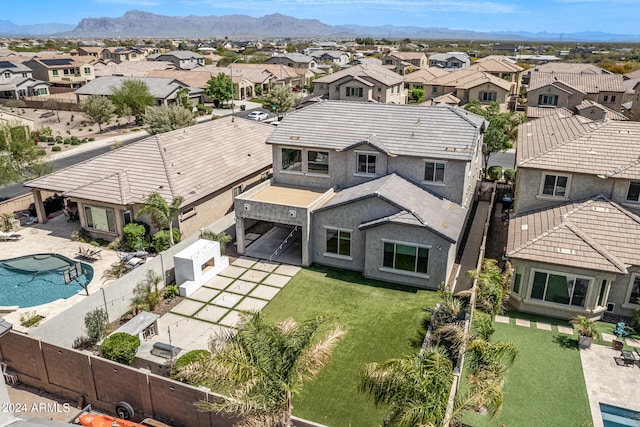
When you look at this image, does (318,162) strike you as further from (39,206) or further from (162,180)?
(39,206)

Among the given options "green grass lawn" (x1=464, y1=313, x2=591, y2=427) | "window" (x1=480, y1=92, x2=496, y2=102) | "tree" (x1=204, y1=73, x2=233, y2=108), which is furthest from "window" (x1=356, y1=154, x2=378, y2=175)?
"tree" (x1=204, y1=73, x2=233, y2=108)

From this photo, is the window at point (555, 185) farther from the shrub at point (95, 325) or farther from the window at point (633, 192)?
the shrub at point (95, 325)

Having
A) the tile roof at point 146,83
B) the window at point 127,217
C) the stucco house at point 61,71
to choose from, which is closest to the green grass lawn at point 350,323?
the window at point 127,217

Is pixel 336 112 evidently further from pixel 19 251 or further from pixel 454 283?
pixel 19 251

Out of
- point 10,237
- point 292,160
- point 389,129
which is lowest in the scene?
point 10,237

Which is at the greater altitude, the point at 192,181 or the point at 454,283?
the point at 192,181

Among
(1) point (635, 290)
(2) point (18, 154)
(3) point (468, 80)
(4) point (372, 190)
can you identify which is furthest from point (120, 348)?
(3) point (468, 80)

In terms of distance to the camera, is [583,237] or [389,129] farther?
[389,129]

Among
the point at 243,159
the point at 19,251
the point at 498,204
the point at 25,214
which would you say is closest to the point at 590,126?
the point at 498,204
